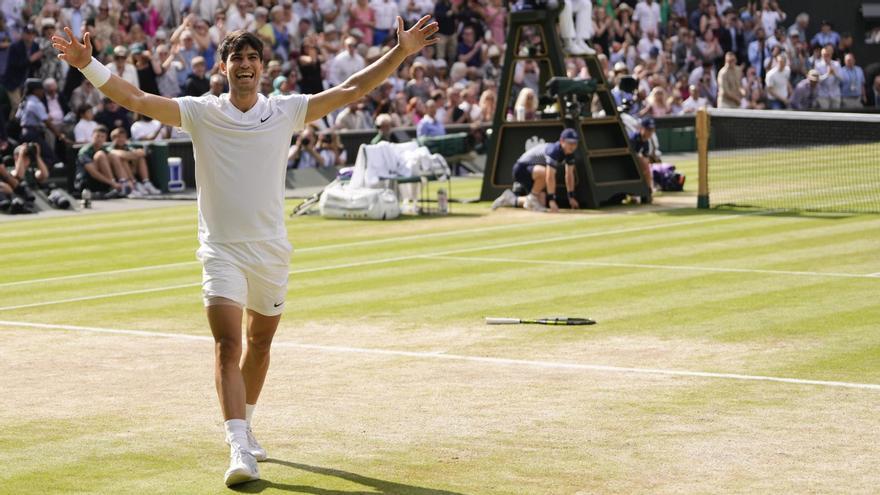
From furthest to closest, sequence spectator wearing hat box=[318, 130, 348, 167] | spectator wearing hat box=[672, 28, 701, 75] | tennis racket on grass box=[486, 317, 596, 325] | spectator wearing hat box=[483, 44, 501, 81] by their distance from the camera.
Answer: spectator wearing hat box=[672, 28, 701, 75] < spectator wearing hat box=[483, 44, 501, 81] < spectator wearing hat box=[318, 130, 348, 167] < tennis racket on grass box=[486, 317, 596, 325]

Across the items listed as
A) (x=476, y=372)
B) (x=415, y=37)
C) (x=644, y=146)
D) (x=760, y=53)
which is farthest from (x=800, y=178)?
(x=415, y=37)

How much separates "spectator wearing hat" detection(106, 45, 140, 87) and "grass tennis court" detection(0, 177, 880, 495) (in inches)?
373

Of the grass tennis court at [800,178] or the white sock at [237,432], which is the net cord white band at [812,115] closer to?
the grass tennis court at [800,178]

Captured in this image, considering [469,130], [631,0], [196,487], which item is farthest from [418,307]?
[631,0]

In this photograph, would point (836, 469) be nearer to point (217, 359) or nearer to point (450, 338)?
point (217, 359)

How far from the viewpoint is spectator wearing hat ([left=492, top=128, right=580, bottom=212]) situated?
2369cm

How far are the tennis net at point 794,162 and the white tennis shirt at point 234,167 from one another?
13.8 metres

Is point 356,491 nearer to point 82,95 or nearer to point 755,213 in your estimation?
point 755,213

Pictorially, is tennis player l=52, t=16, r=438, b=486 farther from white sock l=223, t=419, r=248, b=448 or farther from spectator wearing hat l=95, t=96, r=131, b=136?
spectator wearing hat l=95, t=96, r=131, b=136

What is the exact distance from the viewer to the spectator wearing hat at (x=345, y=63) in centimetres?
3297

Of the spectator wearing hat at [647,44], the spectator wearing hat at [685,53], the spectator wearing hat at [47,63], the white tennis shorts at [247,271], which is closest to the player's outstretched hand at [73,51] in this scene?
the white tennis shorts at [247,271]

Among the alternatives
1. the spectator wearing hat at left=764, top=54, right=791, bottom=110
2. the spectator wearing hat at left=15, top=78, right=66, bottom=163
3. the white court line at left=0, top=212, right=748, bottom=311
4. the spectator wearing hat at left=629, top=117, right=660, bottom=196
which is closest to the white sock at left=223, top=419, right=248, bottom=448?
the white court line at left=0, top=212, right=748, bottom=311

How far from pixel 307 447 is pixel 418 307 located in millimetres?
5677

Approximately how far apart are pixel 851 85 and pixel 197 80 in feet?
71.7
